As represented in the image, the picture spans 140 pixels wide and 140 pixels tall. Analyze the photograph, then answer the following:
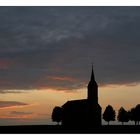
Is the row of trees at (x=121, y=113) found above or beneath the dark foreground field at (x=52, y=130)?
above

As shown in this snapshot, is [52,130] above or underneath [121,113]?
underneath

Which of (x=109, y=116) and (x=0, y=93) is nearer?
(x=0, y=93)

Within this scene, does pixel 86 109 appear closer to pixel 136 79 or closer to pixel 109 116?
pixel 109 116

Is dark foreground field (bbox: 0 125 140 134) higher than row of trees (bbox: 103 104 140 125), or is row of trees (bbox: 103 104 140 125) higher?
row of trees (bbox: 103 104 140 125)

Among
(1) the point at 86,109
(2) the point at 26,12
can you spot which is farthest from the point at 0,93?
(1) the point at 86,109

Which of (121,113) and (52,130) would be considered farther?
(121,113)

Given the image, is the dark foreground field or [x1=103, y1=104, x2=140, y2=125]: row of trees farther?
[x1=103, y1=104, x2=140, y2=125]: row of trees

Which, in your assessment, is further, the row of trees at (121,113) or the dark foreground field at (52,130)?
the row of trees at (121,113)
